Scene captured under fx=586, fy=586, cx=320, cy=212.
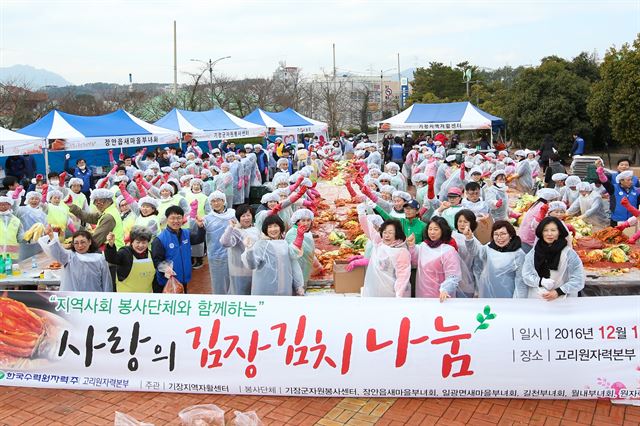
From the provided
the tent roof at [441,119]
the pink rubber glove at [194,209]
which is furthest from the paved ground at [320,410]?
the tent roof at [441,119]

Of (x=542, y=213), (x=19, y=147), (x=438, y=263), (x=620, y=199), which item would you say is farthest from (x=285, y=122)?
(x=438, y=263)

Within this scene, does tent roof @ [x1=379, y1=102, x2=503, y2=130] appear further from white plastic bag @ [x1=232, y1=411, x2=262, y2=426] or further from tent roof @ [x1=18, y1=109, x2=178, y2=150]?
white plastic bag @ [x1=232, y1=411, x2=262, y2=426]

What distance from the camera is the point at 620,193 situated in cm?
923

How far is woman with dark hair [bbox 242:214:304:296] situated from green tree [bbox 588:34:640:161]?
19320 millimetres

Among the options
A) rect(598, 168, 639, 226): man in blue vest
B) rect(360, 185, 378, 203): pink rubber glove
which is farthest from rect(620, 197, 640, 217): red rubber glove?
rect(360, 185, 378, 203): pink rubber glove

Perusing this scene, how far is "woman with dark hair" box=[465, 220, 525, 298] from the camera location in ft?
17.0

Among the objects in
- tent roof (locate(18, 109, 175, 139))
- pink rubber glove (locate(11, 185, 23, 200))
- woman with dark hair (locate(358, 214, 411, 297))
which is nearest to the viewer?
woman with dark hair (locate(358, 214, 411, 297))

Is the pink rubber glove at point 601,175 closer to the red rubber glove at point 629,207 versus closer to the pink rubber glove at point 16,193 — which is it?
the red rubber glove at point 629,207

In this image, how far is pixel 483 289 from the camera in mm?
5441

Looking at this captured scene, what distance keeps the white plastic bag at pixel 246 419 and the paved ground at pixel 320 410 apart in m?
0.12

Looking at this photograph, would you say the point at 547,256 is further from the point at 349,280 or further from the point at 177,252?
the point at 177,252

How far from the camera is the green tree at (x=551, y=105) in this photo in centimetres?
2605

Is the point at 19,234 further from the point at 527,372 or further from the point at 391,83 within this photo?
the point at 391,83

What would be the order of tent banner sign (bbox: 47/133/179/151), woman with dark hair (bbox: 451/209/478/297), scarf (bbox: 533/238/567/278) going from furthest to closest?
tent banner sign (bbox: 47/133/179/151), woman with dark hair (bbox: 451/209/478/297), scarf (bbox: 533/238/567/278)
